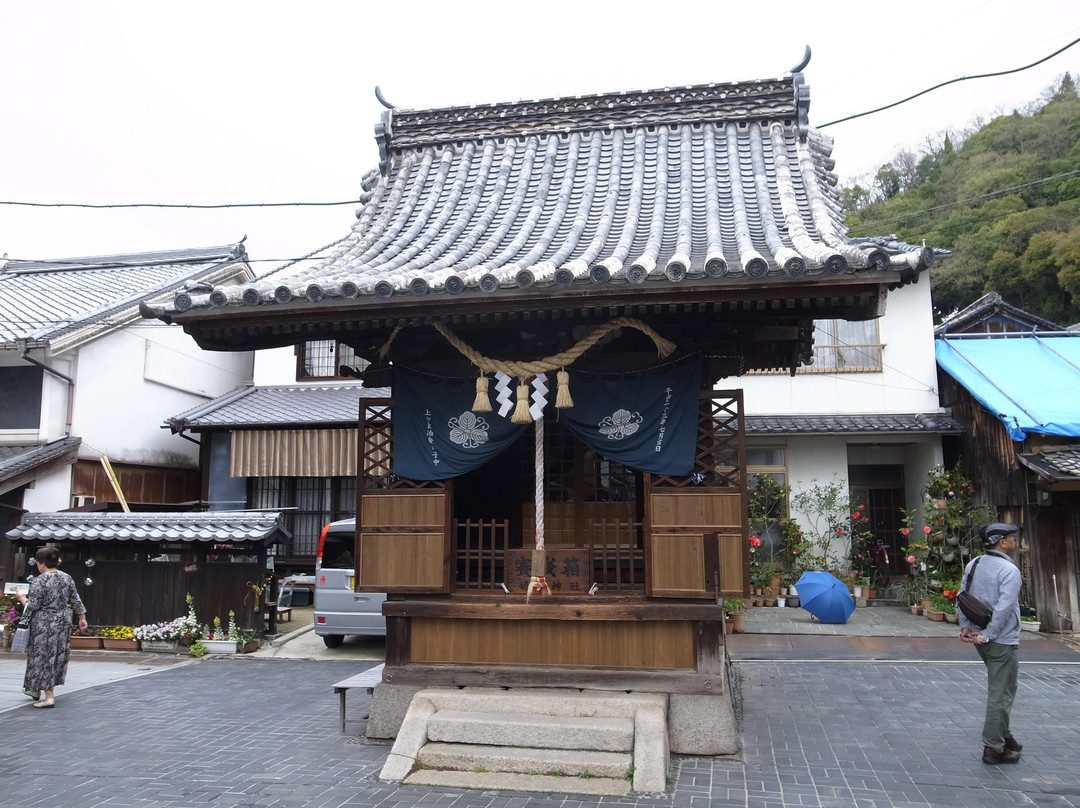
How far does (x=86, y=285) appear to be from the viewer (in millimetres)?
21875

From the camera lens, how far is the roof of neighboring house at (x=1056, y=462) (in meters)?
12.5

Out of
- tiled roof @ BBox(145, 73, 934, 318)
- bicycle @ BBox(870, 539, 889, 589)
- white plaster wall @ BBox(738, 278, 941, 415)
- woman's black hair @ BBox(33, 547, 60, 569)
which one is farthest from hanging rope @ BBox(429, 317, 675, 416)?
bicycle @ BBox(870, 539, 889, 589)

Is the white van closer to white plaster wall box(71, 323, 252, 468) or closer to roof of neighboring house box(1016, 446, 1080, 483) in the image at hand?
white plaster wall box(71, 323, 252, 468)

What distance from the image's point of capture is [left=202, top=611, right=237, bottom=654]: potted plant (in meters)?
13.3

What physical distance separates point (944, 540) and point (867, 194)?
38659 mm

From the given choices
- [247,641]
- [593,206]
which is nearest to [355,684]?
[593,206]

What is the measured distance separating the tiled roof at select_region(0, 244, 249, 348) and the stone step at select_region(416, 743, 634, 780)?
1290cm

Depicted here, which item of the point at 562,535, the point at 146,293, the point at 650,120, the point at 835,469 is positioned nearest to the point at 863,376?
the point at 835,469

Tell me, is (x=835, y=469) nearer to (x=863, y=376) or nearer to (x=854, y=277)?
(x=863, y=376)

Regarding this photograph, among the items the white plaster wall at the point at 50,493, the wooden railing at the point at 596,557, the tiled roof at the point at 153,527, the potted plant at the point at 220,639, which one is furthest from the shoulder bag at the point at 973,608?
the white plaster wall at the point at 50,493

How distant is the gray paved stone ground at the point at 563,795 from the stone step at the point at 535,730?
1.96 ft

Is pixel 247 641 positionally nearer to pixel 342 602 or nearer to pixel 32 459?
pixel 342 602

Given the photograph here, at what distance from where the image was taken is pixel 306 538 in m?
19.3

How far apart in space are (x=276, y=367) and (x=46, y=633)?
13.5 metres
